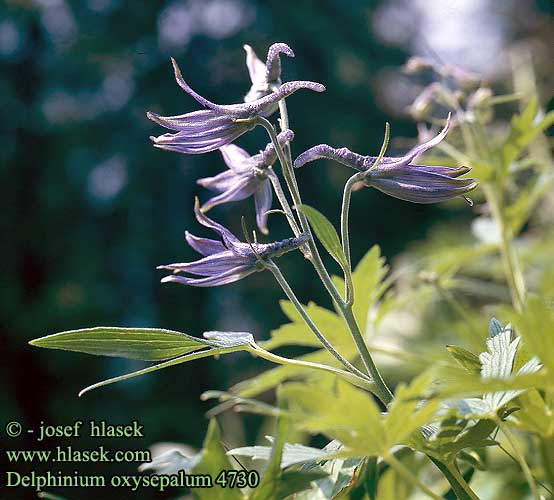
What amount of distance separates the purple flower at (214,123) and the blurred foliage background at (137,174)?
15.4 ft

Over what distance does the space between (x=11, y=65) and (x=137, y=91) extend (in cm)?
114

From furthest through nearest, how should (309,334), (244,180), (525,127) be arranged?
(525,127) < (309,334) < (244,180)

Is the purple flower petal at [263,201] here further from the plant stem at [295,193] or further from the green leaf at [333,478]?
the green leaf at [333,478]

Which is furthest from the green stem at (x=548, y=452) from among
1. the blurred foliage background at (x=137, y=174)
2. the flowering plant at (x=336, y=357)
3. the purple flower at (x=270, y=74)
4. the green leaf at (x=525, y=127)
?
the blurred foliage background at (x=137, y=174)

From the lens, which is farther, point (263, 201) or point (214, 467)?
point (263, 201)

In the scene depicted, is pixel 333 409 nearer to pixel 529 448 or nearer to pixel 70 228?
pixel 529 448

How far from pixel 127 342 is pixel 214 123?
→ 0.17 metres

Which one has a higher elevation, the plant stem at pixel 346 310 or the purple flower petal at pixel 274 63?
the purple flower petal at pixel 274 63

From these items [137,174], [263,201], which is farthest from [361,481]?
[137,174]

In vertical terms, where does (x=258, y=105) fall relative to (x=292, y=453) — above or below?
above

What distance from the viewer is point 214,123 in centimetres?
47

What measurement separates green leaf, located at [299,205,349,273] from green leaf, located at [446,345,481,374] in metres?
0.09

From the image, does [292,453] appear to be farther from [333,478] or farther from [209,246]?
[209,246]

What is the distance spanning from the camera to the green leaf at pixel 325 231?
396 mm
